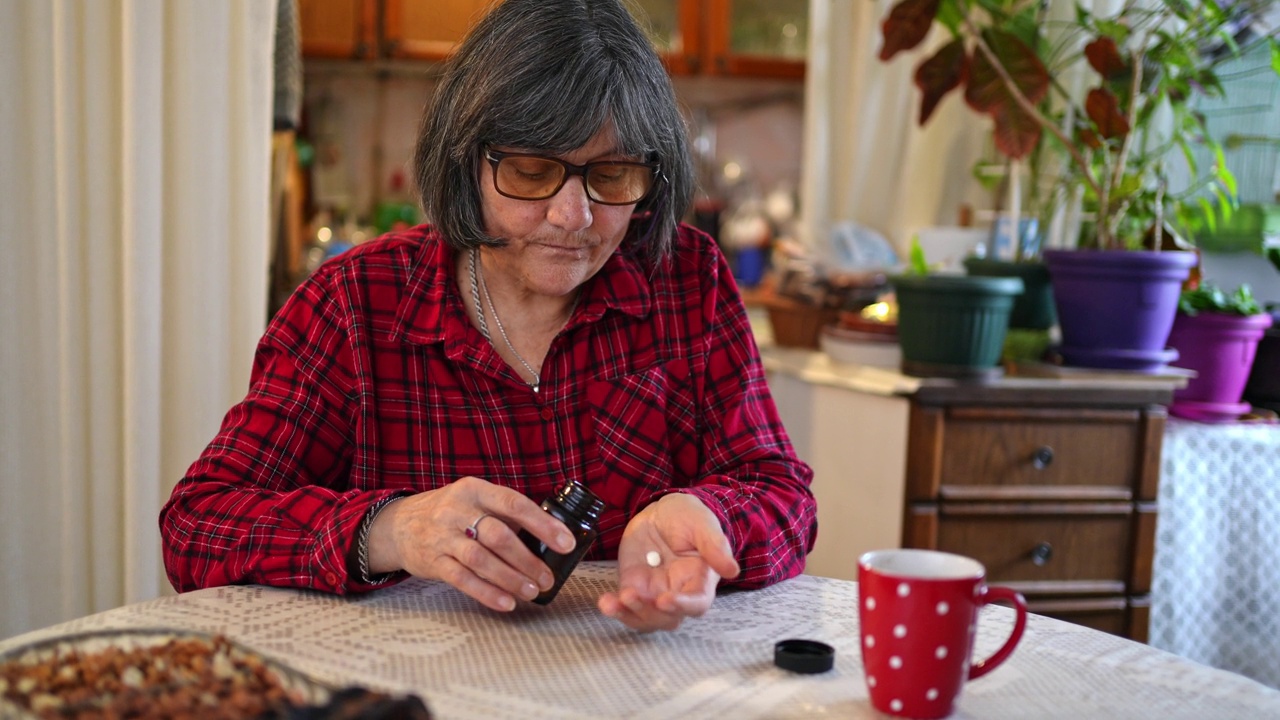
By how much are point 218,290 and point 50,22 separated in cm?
39

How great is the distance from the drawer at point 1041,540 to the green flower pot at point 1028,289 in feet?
1.35

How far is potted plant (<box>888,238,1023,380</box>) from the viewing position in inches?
75.2

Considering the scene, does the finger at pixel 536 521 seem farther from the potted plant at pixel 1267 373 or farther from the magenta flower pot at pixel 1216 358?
the potted plant at pixel 1267 373

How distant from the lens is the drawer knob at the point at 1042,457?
198 cm

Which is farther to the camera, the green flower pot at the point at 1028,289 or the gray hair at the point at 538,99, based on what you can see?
the green flower pot at the point at 1028,289

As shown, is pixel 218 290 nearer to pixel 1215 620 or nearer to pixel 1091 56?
pixel 1091 56

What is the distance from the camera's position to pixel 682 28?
3.77 meters

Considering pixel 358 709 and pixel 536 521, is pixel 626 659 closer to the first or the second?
pixel 536 521

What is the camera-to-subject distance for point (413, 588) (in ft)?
3.21

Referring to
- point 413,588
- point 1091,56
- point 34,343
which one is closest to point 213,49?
point 34,343

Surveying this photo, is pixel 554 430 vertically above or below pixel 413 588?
above

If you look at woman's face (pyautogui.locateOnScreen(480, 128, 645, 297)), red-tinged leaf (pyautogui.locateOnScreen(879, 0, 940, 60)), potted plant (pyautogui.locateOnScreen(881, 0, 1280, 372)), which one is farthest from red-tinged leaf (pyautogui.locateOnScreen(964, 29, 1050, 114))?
woman's face (pyautogui.locateOnScreen(480, 128, 645, 297))

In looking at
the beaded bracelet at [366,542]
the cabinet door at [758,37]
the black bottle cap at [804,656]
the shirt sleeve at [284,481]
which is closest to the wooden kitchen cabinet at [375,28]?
the cabinet door at [758,37]

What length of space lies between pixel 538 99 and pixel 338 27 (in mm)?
2906
